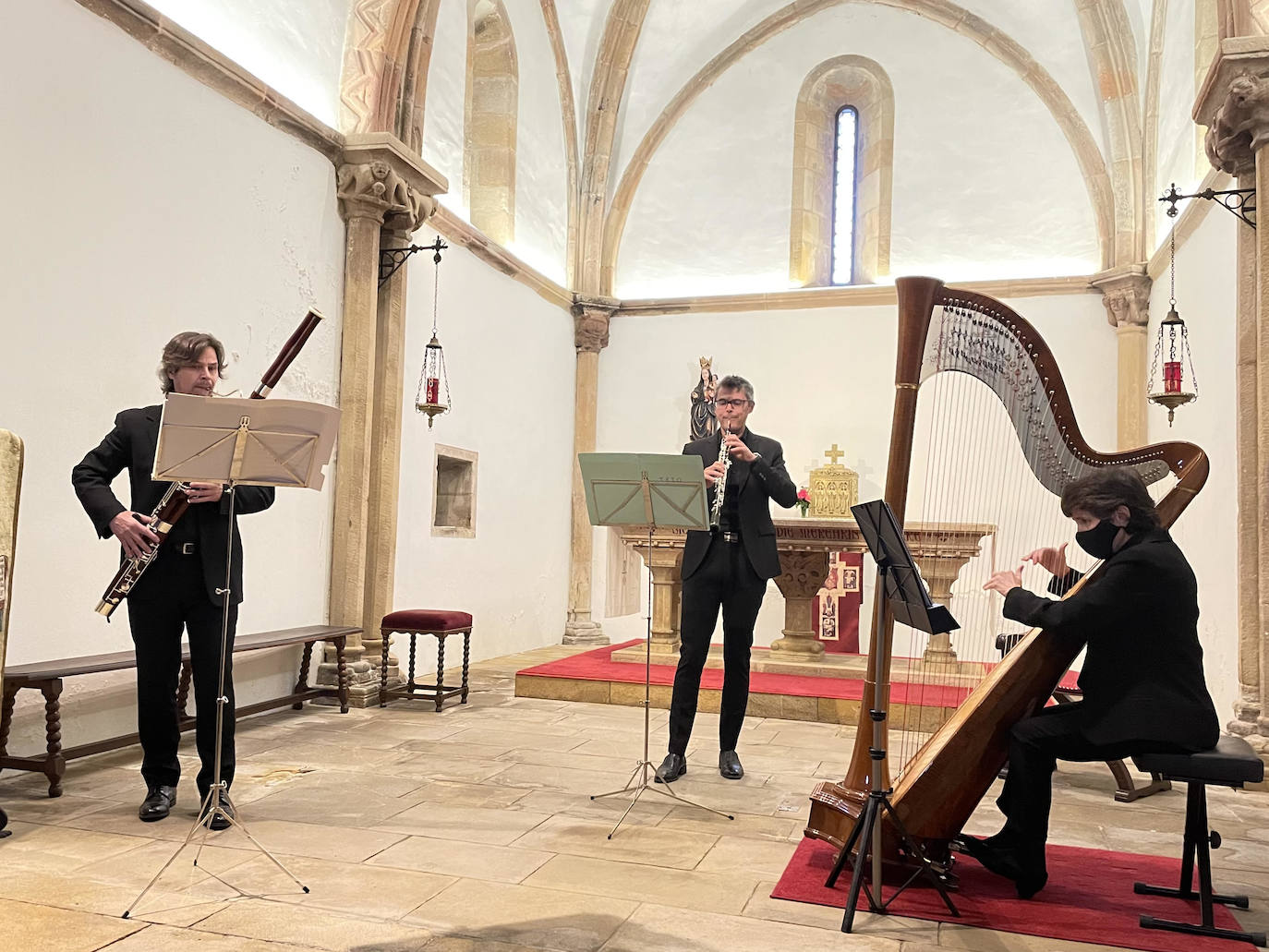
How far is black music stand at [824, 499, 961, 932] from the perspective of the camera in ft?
9.39

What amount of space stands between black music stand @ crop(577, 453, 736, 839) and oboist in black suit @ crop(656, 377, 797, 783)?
492 millimetres

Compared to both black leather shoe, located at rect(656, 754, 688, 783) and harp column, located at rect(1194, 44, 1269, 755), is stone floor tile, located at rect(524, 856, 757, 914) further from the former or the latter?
harp column, located at rect(1194, 44, 1269, 755)

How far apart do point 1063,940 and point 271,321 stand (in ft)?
17.7

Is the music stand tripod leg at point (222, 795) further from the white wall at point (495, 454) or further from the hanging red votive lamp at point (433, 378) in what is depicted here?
the white wall at point (495, 454)

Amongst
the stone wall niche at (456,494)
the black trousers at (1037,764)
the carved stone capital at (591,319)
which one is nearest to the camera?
the black trousers at (1037,764)

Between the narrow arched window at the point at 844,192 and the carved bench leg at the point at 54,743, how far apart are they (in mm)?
8823

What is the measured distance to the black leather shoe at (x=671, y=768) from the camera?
4645 millimetres

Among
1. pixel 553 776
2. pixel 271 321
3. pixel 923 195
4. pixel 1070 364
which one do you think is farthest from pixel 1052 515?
pixel 271 321

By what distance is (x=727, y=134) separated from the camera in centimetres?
1148

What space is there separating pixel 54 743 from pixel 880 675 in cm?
334

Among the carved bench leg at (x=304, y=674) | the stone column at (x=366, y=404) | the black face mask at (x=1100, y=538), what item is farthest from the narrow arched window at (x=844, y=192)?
the black face mask at (x=1100, y=538)

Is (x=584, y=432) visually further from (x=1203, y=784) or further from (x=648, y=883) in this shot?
(x=1203, y=784)

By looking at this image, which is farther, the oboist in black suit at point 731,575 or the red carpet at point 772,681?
the red carpet at point 772,681

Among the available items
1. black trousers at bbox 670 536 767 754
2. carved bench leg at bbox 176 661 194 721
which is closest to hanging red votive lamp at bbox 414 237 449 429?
carved bench leg at bbox 176 661 194 721
